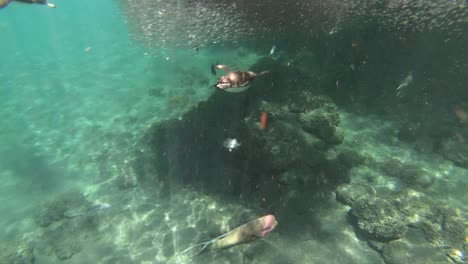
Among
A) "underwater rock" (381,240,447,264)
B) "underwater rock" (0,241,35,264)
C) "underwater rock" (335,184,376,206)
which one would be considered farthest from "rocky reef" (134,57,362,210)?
"underwater rock" (0,241,35,264)

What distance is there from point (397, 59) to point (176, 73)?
1765 centimetres

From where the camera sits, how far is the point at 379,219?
270 inches

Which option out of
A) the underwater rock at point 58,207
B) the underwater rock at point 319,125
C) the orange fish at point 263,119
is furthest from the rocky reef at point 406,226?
the underwater rock at point 58,207

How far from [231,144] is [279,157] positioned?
6.48 ft

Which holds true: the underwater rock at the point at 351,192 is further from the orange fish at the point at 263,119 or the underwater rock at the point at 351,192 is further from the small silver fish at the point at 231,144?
the small silver fish at the point at 231,144

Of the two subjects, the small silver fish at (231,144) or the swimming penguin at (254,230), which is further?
the small silver fish at (231,144)

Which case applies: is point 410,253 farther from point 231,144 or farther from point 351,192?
point 231,144

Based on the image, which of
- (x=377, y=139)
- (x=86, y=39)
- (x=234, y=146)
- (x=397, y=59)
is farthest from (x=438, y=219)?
(x=86, y=39)

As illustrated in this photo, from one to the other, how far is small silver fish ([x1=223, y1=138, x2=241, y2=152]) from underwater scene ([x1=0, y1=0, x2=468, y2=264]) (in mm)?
56

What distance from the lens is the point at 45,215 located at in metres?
10.7

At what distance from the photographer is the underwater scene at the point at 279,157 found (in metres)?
7.00

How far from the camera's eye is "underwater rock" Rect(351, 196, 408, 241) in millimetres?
6680

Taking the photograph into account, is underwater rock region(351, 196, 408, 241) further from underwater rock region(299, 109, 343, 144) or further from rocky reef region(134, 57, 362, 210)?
underwater rock region(299, 109, 343, 144)

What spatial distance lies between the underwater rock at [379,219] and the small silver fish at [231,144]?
4184mm
